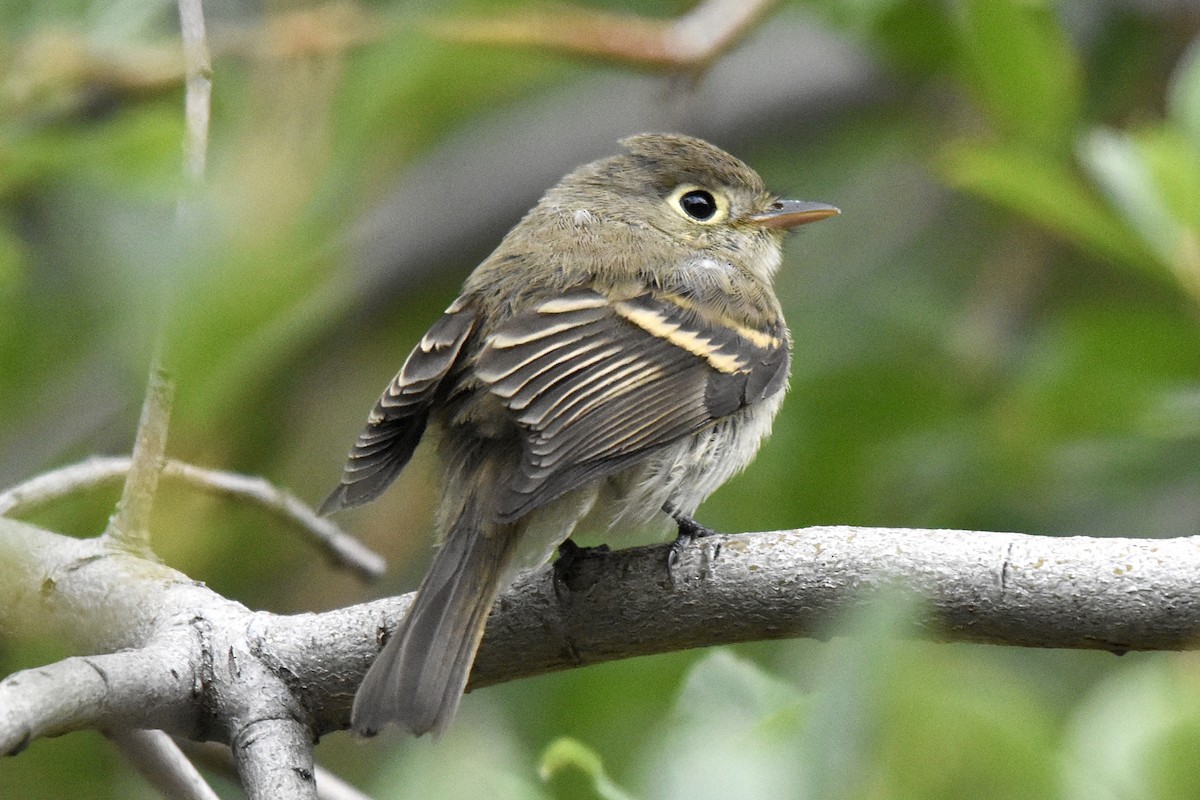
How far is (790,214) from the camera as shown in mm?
4344

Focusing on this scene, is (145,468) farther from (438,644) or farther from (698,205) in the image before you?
(698,205)

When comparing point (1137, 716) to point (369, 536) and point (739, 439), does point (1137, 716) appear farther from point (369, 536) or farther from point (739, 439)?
point (369, 536)

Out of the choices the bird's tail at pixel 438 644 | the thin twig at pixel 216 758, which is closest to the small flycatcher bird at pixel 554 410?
the bird's tail at pixel 438 644

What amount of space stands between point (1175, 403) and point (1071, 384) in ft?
1.08

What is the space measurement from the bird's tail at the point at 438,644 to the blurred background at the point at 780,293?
100 millimetres

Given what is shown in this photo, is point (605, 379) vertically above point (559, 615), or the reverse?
point (605, 379)

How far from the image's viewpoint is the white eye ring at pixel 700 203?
14.3 feet

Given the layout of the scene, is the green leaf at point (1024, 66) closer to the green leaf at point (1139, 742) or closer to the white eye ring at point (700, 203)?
the white eye ring at point (700, 203)

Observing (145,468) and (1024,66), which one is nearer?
(145,468)

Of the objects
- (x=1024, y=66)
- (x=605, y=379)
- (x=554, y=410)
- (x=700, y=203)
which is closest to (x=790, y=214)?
(x=700, y=203)

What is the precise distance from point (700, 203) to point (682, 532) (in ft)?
5.04

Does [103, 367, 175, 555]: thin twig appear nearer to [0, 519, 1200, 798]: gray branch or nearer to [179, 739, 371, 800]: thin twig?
[0, 519, 1200, 798]: gray branch

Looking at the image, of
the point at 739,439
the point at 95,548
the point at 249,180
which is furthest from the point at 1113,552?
the point at 95,548

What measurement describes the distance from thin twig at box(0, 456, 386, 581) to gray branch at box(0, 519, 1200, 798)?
9 centimetres
